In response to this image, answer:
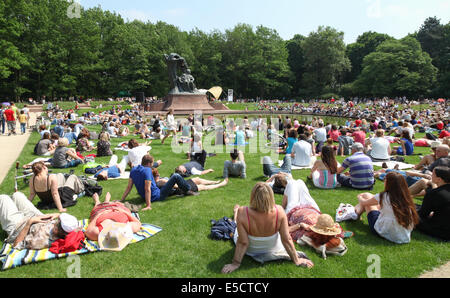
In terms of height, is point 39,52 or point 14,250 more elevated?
point 39,52

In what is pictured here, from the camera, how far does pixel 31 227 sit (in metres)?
4.50

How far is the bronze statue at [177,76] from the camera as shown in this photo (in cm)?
3272

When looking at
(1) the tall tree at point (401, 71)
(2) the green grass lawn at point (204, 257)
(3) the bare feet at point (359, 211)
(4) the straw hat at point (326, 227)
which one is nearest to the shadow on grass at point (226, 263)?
(2) the green grass lawn at point (204, 257)

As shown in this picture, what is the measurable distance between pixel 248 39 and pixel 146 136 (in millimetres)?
53543

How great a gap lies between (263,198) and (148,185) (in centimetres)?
329

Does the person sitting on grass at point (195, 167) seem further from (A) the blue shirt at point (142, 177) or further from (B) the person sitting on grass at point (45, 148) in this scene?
(B) the person sitting on grass at point (45, 148)

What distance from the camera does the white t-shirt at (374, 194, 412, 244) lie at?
14.6ft

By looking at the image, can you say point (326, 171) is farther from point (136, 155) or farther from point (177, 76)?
point (177, 76)

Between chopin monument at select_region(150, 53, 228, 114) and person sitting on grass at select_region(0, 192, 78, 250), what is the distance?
27526 mm

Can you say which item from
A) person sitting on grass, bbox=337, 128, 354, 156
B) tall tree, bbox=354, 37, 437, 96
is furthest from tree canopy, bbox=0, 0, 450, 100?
person sitting on grass, bbox=337, 128, 354, 156

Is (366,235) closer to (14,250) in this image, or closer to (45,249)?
(45,249)

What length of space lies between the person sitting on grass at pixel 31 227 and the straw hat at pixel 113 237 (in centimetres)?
50
